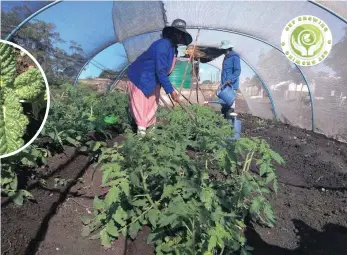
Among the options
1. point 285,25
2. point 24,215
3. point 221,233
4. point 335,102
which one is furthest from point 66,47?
point 221,233

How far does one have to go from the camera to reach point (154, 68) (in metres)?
4.04

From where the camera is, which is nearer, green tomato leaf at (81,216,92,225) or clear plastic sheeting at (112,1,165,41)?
green tomato leaf at (81,216,92,225)

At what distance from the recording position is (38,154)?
2.94 m

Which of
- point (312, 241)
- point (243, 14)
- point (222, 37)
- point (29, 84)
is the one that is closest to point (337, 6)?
point (243, 14)

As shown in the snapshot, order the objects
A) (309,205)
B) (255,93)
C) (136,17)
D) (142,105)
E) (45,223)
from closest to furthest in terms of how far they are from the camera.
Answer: (45,223), (309,205), (142,105), (136,17), (255,93)

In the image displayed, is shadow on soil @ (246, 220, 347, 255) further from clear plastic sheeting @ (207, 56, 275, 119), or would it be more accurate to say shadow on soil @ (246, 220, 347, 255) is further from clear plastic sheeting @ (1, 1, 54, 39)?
clear plastic sheeting @ (207, 56, 275, 119)

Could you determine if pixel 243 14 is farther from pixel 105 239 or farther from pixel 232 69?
pixel 105 239

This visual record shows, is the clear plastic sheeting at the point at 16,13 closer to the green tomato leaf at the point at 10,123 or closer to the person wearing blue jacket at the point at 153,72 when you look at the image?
the person wearing blue jacket at the point at 153,72

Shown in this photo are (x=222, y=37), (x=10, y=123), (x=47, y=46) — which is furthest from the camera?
(x=222, y=37)

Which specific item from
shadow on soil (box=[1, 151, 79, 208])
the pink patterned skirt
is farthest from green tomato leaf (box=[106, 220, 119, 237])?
the pink patterned skirt

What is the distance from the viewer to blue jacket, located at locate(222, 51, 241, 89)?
19.4 feet

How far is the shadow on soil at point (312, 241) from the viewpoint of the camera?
2.71 metres

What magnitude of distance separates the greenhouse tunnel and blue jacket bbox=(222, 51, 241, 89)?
4.08ft

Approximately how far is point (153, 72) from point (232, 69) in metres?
2.23
